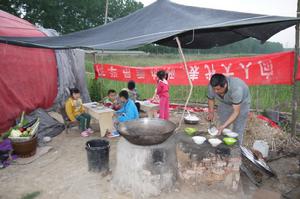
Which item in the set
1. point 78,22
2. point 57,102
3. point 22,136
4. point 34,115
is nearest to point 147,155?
point 22,136

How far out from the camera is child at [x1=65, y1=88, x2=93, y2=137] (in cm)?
677

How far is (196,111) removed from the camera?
8438mm

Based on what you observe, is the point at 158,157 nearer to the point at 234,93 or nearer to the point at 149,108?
the point at 234,93

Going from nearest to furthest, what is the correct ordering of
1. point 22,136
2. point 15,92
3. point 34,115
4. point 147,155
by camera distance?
point 147,155, point 22,136, point 15,92, point 34,115

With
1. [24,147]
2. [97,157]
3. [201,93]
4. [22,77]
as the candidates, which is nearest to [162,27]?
[97,157]

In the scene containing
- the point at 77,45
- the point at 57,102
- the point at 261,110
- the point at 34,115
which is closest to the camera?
the point at 77,45

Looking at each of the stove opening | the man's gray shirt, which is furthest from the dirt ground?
the man's gray shirt

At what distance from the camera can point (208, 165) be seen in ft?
12.8

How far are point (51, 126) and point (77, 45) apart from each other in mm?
3473

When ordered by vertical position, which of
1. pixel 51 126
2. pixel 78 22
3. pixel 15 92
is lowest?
pixel 51 126

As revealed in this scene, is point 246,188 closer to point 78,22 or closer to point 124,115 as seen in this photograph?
point 124,115

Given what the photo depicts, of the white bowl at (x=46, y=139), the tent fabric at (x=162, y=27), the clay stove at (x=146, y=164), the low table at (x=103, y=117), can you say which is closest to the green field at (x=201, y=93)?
the tent fabric at (x=162, y=27)

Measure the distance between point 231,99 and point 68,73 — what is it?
6320mm

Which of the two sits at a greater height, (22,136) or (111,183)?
(22,136)
